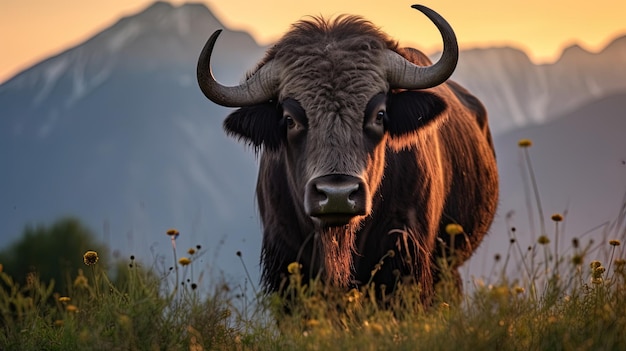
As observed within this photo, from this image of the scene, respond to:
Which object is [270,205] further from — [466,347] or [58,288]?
[58,288]

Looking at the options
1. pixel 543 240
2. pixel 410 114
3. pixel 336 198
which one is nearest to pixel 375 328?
pixel 543 240

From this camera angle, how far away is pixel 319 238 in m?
8.98

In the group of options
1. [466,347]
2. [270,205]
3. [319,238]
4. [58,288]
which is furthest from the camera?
[58,288]

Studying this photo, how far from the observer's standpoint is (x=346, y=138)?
841 cm

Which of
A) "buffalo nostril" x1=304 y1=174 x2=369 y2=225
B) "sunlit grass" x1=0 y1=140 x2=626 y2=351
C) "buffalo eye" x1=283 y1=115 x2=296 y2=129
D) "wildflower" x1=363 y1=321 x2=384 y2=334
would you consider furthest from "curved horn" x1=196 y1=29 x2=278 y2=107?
"wildflower" x1=363 y1=321 x2=384 y2=334

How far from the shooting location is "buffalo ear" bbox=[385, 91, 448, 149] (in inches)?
358

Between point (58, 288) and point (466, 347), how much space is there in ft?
111

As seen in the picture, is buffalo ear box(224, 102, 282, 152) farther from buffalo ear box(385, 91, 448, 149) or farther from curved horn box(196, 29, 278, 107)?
buffalo ear box(385, 91, 448, 149)

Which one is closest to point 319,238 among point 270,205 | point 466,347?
point 270,205

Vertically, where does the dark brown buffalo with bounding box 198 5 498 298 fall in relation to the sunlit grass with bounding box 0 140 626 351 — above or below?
above

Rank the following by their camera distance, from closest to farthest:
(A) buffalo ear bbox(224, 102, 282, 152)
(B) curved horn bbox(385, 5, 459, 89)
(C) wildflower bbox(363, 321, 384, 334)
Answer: (C) wildflower bbox(363, 321, 384, 334) < (A) buffalo ear bbox(224, 102, 282, 152) < (B) curved horn bbox(385, 5, 459, 89)

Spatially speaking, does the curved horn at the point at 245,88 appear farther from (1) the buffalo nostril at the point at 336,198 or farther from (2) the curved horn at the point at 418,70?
(1) the buffalo nostril at the point at 336,198

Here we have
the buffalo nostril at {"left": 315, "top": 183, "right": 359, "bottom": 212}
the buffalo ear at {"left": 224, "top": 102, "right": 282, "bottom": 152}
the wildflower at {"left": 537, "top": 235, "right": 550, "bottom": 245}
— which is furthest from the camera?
the buffalo ear at {"left": 224, "top": 102, "right": 282, "bottom": 152}

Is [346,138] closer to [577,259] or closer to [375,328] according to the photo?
[375,328]
